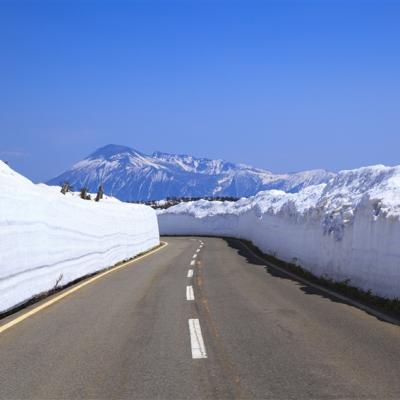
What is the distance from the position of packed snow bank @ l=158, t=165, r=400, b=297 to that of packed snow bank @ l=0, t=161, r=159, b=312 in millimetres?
6767

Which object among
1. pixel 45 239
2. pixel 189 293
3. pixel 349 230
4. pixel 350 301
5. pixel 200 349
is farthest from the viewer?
pixel 349 230

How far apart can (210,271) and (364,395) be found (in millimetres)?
12346

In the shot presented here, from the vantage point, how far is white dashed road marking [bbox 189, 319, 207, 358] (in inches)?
244

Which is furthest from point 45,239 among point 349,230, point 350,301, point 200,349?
point 349,230

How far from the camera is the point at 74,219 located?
14664mm

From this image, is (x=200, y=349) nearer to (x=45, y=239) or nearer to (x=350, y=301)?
(x=350, y=301)

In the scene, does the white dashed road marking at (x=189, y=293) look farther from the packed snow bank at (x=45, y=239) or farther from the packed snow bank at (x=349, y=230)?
the packed snow bank at (x=349, y=230)

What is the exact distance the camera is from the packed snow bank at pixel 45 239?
945 centimetres

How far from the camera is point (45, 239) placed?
11.7 metres

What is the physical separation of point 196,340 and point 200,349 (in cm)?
48

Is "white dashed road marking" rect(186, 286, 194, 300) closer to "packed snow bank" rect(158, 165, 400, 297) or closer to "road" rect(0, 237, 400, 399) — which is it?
"road" rect(0, 237, 400, 399)

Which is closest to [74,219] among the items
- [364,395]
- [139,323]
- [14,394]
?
[139,323]

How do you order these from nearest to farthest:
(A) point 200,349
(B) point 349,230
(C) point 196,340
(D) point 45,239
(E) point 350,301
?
1. (A) point 200,349
2. (C) point 196,340
3. (E) point 350,301
4. (D) point 45,239
5. (B) point 349,230

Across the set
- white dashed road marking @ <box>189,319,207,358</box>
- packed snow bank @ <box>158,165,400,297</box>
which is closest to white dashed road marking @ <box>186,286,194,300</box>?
white dashed road marking @ <box>189,319,207,358</box>
